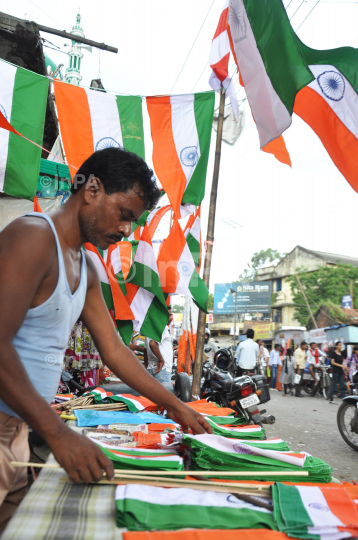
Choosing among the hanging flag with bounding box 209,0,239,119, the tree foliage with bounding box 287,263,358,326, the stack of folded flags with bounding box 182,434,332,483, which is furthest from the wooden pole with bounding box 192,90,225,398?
the tree foliage with bounding box 287,263,358,326

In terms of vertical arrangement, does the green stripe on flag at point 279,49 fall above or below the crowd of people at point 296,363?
above

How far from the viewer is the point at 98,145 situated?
16.7 ft

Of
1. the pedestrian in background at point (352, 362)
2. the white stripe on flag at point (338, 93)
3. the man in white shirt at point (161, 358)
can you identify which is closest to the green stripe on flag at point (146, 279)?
the man in white shirt at point (161, 358)

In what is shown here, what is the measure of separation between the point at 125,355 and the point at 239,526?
0.92 meters

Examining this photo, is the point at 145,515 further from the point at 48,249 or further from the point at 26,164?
the point at 26,164

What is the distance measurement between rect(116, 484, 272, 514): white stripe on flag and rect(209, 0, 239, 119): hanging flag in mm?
6088

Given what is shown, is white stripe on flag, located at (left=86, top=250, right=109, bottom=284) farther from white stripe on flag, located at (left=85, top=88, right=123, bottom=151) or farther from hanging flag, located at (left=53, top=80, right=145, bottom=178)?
white stripe on flag, located at (left=85, top=88, right=123, bottom=151)

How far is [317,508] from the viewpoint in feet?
3.94

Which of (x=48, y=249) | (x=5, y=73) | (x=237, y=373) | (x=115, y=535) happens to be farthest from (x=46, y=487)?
(x=237, y=373)

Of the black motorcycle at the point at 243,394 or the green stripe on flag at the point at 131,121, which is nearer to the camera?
the green stripe on flag at the point at 131,121

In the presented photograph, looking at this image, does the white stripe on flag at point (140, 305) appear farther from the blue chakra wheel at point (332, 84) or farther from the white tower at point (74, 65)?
the white tower at point (74, 65)

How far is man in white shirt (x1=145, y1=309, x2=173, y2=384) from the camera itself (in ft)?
20.6

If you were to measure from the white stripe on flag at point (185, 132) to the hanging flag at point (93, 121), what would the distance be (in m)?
0.45

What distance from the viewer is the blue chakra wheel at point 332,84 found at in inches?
126
